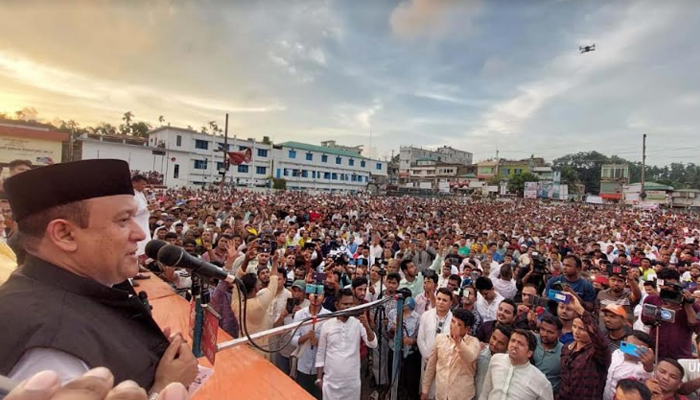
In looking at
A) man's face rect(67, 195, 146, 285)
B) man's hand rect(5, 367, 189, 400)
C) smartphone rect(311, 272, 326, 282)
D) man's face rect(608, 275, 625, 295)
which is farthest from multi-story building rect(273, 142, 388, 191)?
man's hand rect(5, 367, 189, 400)

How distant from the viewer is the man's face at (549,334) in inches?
134

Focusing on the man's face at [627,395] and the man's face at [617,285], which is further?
the man's face at [617,285]

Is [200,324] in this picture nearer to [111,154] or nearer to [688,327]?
[688,327]

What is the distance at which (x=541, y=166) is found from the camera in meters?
57.5

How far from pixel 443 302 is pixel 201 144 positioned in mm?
40032

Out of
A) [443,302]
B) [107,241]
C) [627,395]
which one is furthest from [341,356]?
[107,241]

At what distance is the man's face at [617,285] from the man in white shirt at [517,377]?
319 centimetres

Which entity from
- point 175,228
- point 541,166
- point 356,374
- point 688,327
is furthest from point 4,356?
point 541,166

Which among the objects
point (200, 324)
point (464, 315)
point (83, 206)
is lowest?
point (464, 315)

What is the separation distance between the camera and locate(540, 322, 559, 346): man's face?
3.39 metres

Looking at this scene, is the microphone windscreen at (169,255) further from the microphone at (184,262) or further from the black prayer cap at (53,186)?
the black prayer cap at (53,186)

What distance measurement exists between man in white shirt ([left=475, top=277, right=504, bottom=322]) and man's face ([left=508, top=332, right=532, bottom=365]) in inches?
69.2

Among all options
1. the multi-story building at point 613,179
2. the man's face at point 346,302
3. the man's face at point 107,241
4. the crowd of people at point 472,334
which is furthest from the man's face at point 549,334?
the multi-story building at point 613,179

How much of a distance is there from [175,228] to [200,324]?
777 cm
